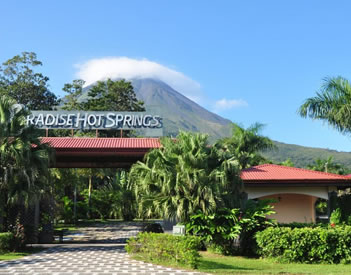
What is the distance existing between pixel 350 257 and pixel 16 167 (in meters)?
12.5

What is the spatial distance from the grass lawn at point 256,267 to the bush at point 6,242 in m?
5.18

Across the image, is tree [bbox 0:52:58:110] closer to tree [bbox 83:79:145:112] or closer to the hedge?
tree [bbox 83:79:145:112]

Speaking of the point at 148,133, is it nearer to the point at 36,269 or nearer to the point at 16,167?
the point at 16,167

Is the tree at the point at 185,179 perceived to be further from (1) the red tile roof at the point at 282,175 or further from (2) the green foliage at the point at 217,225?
(1) the red tile roof at the point at 282,175

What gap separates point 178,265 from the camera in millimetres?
12578

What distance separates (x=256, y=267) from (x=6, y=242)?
9.30m

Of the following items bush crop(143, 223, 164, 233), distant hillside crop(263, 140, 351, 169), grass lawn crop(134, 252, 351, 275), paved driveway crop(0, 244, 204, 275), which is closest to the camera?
paved driveway crop(0, 244, 204, 275)

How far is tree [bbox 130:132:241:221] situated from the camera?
49.9ft

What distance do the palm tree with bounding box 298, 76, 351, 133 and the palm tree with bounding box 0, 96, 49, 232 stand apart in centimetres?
1234

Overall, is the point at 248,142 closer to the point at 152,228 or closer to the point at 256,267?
the point at 152,228

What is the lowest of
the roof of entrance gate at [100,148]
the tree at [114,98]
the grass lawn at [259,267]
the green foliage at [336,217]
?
the grass lawn at [259,267]

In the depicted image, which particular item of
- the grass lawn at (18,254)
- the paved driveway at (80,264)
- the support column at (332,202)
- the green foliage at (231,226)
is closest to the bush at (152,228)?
the paved driveway at (80,264)

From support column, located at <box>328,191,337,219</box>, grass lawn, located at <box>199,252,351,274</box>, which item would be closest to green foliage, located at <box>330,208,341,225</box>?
support column, located at <box>328,191,337,219</box>

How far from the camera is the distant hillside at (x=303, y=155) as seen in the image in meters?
126
